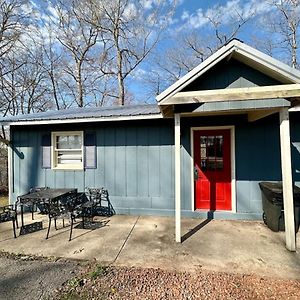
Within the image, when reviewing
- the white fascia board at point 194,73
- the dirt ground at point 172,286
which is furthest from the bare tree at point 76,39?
the dirt ground at point 172,286

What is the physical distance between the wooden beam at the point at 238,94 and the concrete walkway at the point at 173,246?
2.67 metres

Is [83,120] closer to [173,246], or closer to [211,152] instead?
[211,152]

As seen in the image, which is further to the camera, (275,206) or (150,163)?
(150,163)

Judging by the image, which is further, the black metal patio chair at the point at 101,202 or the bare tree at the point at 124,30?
the bare tree at the point at 124,30

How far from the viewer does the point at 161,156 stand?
243 inches

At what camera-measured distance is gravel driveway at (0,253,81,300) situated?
9.39 ft

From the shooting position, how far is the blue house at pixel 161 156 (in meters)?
5.68

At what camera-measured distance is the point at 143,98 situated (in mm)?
21359

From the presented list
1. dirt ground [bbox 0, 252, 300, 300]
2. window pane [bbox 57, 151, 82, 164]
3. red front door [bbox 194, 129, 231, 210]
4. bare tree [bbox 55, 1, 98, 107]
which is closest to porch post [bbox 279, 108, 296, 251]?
dirt ground [bbox 0, 252, 300, 300]

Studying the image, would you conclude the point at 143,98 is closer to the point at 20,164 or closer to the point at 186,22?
the point at 186,22

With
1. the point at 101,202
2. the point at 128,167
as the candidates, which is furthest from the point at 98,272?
the point at 128,167

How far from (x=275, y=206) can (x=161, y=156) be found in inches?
115

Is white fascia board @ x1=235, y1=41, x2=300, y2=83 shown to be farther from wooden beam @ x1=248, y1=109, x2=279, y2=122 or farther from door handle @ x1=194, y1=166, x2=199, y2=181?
door handle @ x1=194, y1=166, x2=199, y2=181

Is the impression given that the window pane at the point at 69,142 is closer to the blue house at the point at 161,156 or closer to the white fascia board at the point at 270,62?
the blue house at the point at 161,156
